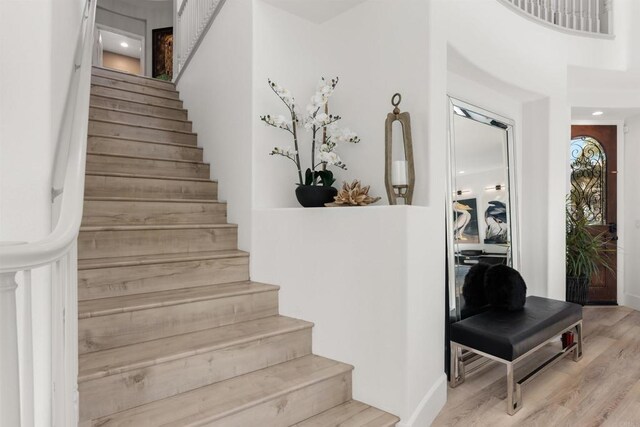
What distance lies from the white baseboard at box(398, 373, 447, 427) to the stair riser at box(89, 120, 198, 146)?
9.66 ft

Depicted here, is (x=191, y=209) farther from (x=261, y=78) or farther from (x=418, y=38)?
(x=418, y=38)

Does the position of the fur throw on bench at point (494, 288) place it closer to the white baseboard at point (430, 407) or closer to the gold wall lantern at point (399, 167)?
the white baseboard at point (430, 407)

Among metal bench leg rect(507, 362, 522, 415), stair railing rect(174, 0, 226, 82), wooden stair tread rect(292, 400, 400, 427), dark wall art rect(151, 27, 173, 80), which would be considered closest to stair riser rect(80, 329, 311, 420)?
wooden stair tread rect(292, 400, 400, 427)

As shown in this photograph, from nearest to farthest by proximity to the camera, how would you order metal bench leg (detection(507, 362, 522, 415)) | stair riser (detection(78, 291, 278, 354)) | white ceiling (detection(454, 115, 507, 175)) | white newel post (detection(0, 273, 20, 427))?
white newel post (detection(0, 273, 20, 427))
stair riser (detection(78, 291, 278, 354))
metal bench leg (detection(507, 362, 522, 415))
white ceiling (detection(454, 115, 507, 175))

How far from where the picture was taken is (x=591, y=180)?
Answer: 187 inches

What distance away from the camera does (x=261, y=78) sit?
2689 mm

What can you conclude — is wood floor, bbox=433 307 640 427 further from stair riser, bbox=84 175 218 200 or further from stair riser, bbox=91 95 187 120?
stair riser, bbox=91 95 187 120

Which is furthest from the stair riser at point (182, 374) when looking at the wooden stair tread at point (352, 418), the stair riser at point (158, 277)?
the stair riser at point (158, 277)

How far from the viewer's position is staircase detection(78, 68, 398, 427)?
5.40 ft

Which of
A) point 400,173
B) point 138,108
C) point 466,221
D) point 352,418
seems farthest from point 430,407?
point 138,108

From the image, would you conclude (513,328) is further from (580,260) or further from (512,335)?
Result: (580,260)

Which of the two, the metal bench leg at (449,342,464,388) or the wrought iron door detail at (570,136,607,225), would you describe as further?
the wrought iron door detail at (570,136,607,225)

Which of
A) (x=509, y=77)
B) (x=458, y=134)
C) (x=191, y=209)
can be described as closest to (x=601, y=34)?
(x=509, y=77)

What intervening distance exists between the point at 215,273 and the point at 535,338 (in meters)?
2.02
